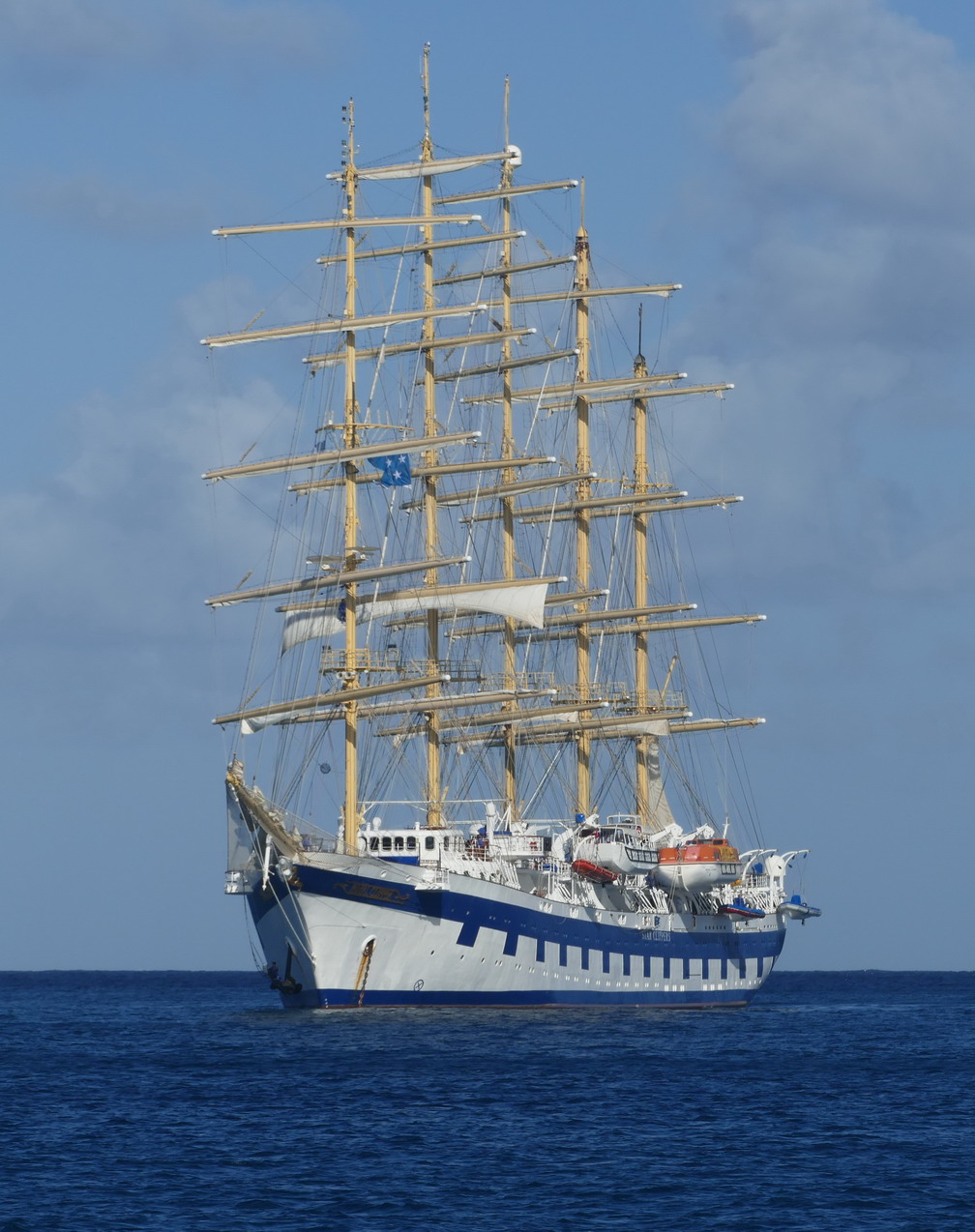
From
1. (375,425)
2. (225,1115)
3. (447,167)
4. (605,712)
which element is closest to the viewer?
(225,1115)

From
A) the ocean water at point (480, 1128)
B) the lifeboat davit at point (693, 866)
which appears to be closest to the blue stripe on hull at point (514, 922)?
the lifeboat davit at point (693, 866)

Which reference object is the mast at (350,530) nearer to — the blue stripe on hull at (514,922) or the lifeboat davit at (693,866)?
the blue stripe on hull at (514,922)

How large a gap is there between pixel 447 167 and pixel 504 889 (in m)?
34.0

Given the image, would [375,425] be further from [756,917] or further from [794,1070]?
[756,917]

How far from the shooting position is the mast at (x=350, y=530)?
9231cm

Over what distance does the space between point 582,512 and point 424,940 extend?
3430cm

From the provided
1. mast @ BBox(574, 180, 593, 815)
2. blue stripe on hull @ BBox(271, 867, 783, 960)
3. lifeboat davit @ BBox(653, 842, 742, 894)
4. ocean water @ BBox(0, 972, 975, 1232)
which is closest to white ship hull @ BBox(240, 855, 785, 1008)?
blue stripe on hull @ BBox(271, 867, 783, 960)

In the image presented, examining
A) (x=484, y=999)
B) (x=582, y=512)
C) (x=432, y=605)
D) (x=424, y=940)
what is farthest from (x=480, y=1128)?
(x=582, y=512)

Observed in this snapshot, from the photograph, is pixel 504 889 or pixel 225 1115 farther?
pixel 504 889

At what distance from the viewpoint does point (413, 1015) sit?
287ft

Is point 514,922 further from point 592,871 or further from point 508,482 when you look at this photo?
point 508,482

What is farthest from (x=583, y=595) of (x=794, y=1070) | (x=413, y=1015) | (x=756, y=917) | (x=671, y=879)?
(x=794, y=1070)

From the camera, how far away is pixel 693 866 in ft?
357

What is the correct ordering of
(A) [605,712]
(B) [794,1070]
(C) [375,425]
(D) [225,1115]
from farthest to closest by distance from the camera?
(A) [605,712]
(C) [375,425]
(B) [794,1070]
(D) [225,1115]
